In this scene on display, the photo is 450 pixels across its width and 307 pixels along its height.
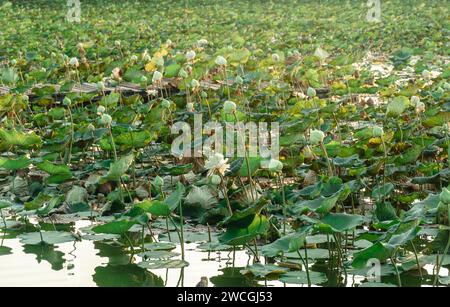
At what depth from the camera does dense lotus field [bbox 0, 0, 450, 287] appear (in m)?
3.38

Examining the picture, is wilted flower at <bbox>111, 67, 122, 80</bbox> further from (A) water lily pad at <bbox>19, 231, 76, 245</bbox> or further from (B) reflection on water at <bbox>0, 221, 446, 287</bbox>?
(B) reflection on water at <bbox>0, 221, 446, 287</bbox>

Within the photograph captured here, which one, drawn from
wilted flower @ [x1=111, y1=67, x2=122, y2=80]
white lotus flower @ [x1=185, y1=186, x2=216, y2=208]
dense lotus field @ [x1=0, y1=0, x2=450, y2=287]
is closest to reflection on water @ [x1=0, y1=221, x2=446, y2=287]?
dense lotus field @ [x1=0, y1=0, x2=450, y2=287]

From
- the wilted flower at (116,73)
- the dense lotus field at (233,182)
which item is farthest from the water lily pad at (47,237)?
the wilted flower at (116,73)

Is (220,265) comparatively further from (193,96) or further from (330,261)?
(193,96)

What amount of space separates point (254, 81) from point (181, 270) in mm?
3896

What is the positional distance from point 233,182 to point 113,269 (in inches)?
37.9

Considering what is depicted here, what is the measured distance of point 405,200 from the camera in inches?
160

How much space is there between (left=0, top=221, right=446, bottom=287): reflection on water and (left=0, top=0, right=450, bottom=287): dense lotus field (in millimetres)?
10

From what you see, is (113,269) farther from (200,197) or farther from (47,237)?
(200,197)

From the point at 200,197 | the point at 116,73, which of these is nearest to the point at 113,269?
the point at 200,197

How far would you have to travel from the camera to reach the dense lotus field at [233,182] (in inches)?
133

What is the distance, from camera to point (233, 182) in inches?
173

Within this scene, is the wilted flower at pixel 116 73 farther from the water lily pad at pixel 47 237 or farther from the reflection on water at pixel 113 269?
the reflection on water at pixel 113 269

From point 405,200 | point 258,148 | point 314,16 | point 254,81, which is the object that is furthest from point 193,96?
point 314,16
